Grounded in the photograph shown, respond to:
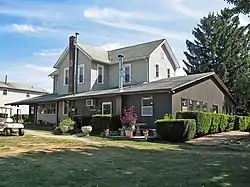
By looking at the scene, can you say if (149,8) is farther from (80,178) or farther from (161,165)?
(80,178)

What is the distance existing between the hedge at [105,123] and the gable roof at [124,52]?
7.83 metres

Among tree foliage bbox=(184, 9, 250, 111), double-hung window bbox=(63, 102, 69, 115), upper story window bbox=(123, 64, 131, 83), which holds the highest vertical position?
tree foliage bbox=(184, 9, 250, 111)

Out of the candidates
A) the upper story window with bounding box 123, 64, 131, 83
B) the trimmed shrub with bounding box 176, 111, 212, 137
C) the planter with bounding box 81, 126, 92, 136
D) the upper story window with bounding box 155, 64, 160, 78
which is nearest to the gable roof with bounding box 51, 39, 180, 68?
the upper story window with bounding box 123, 64, 131, 83

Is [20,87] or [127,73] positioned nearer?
[127,73]

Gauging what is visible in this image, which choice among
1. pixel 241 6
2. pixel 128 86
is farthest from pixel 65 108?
pixel 241 6

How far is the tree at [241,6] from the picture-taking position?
11.3 metres

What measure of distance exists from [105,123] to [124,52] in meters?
11.2

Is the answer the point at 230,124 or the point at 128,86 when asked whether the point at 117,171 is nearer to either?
the point at 230,124

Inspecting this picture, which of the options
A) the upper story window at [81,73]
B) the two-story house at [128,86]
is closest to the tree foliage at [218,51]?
the two-story house at [128,86]

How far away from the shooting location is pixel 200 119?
66.3 feet

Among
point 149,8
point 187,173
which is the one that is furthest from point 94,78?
point 187,173

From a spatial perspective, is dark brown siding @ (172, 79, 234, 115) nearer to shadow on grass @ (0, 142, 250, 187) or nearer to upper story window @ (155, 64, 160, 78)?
upper story window @ (155, 64, 160, 78)

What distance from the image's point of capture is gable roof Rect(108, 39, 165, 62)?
97.7 ft

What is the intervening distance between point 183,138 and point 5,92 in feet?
128
